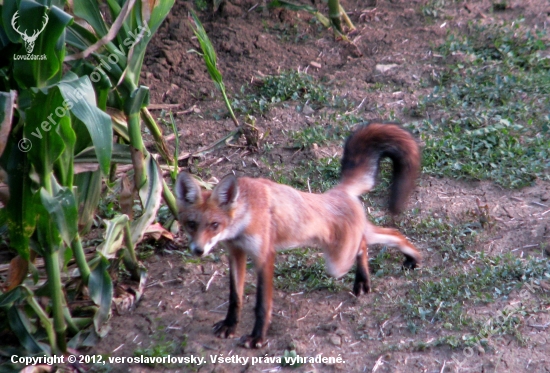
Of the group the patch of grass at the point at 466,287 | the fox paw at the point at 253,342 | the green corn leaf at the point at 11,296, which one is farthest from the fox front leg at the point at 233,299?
the green corn leaf at the point at 11,296

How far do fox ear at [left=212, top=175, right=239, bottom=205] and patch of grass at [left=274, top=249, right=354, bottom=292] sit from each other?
121 centimetres

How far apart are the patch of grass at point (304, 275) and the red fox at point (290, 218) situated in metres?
0.23

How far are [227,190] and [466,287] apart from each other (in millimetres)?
2139

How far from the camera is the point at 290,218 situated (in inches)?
194

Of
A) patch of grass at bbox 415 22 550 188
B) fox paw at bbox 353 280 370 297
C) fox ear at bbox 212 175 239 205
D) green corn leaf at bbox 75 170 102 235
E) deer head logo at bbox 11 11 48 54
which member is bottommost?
fox paw at bbox 353 280 370 297

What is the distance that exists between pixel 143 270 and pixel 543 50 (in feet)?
20.2

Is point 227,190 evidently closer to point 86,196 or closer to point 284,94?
point 86,196

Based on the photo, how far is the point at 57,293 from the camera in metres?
4.27

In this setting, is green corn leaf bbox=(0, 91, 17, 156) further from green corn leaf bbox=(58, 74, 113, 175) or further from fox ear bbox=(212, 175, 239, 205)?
fox ear bbox=(212, 175, 239, 205)

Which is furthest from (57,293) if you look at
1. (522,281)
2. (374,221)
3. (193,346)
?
(522,281)

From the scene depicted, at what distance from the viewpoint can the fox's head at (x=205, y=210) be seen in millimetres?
4520

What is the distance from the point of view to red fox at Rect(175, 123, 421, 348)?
4602mm

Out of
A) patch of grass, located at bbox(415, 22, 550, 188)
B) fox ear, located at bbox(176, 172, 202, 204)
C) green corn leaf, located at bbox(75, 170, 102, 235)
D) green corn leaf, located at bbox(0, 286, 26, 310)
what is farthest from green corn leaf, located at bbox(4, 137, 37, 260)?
patch of grass, located at bbox(415, 22, 550, 188)

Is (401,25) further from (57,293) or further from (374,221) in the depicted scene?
(57,293)
